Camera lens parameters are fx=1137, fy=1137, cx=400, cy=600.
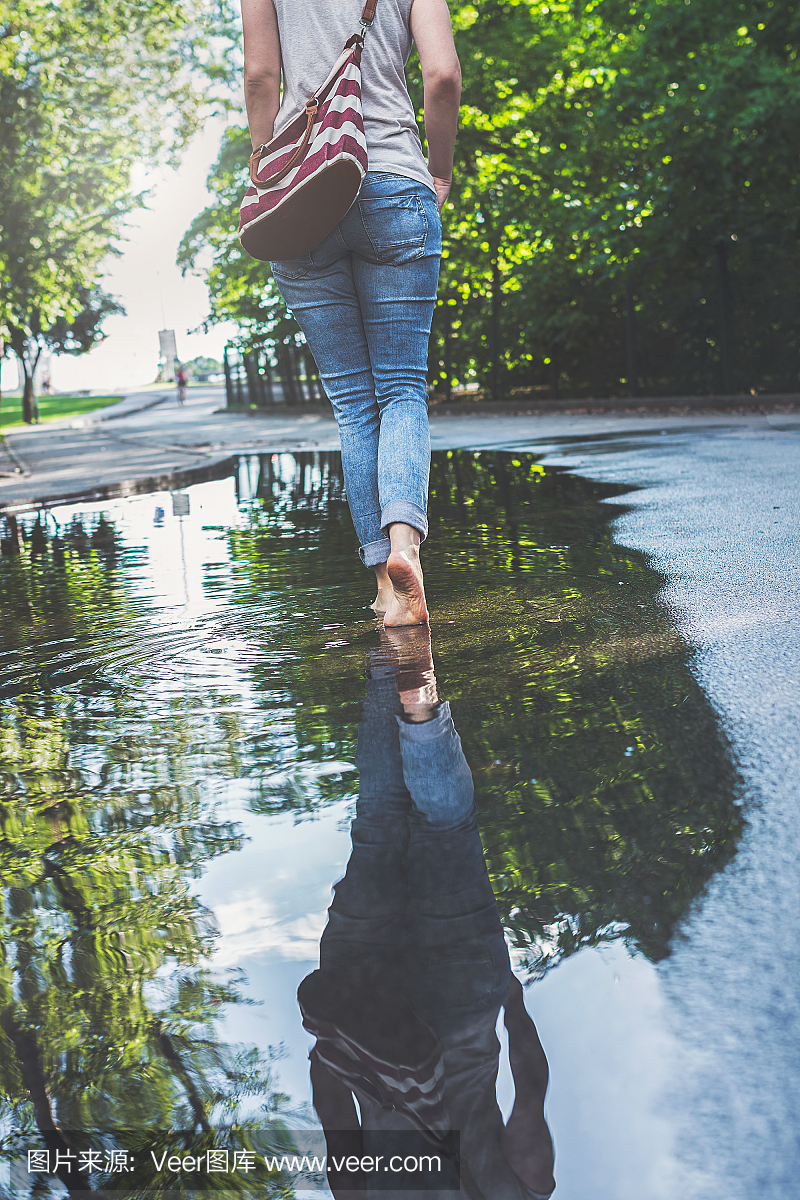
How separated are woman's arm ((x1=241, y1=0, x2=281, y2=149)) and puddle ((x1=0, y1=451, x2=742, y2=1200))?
1536 mm

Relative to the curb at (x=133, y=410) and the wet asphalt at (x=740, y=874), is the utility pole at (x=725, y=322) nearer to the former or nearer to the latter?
the wet asphalt at (x=740, y=874)

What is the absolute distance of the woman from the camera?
10.9 feet

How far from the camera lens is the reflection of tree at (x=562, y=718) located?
1495 millimetres

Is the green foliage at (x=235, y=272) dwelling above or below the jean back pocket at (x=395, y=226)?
above

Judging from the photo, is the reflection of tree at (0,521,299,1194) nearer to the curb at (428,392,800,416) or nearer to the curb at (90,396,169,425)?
the curb at (428,392,800,416)

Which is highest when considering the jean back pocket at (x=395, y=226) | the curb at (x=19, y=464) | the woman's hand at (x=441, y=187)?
the woman's hand at (x=441, y=187)


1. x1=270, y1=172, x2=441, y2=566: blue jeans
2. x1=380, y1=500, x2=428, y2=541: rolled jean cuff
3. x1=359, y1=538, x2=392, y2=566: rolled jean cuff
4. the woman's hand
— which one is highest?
the woman's hand

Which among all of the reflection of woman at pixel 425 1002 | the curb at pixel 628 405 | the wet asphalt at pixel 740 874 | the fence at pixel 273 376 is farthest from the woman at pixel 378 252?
the fence at pixel 273 376

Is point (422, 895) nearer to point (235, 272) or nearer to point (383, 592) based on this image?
point (383, 592)

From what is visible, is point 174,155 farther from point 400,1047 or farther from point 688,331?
point 400,1047

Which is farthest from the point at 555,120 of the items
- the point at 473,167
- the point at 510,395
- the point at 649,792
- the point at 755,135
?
the point at 649,792

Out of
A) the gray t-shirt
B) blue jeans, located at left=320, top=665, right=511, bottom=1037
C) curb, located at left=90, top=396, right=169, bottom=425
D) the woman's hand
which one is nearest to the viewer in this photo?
blue jeans, located at left=320, top=665, right=511, bottom=1037

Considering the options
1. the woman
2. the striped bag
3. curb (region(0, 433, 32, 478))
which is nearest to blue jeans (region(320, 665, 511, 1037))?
the woman

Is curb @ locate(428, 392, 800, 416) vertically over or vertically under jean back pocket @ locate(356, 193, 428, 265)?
under
